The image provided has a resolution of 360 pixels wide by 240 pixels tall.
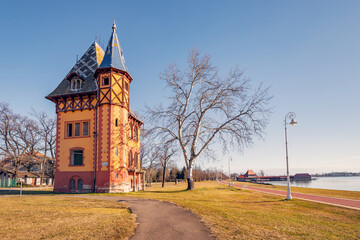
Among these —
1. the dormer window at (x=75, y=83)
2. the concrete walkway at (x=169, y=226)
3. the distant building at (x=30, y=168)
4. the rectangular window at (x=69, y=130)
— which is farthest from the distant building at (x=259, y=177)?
the concrete walkway at (x=169, y=226)

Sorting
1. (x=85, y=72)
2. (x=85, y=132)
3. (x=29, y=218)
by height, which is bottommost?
(x=29, y=218)

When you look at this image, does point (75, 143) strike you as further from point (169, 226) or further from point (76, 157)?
point (169, 226)

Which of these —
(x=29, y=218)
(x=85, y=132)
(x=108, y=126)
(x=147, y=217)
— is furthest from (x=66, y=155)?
(x=147, y=217)

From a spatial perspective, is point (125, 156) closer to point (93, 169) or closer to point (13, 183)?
point (93, 169)

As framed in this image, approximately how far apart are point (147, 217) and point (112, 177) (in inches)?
615

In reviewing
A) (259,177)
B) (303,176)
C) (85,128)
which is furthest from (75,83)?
(303,176)

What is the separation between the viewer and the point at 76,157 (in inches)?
1104

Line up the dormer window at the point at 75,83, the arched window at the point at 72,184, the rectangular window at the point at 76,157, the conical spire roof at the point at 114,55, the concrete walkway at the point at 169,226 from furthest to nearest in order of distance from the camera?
the dormer window at the point at 75,83
the conical spire roof at the point at 114,55
the rectangular window at the point at 76,157
the arched window at the point at 72,184
the concrete walkway at the point at 169,226

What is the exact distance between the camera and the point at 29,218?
1070 cm

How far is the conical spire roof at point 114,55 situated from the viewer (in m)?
28.6

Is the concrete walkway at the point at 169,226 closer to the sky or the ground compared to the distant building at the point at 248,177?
closer to the sky

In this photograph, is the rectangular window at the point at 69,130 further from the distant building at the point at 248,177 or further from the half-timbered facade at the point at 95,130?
the distant building at the point at 248,177

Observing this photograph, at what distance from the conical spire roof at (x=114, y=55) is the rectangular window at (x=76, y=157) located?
10.8 m

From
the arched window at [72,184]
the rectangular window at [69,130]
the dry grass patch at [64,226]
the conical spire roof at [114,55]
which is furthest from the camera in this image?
the rectangular window at [69,130]
